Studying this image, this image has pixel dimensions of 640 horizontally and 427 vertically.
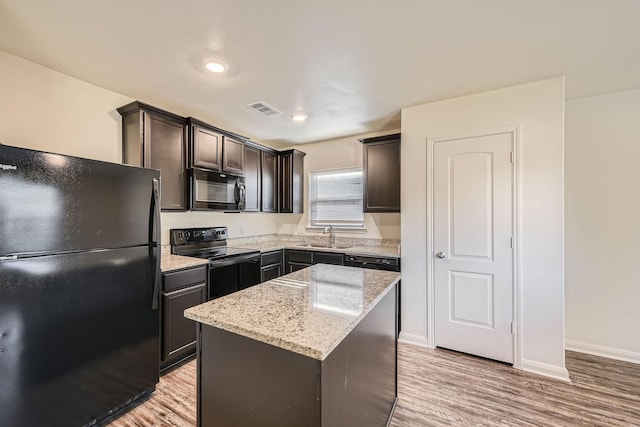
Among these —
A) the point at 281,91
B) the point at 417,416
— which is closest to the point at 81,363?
the point at 417,416

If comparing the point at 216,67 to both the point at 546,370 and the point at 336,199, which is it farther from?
the point at 546,370

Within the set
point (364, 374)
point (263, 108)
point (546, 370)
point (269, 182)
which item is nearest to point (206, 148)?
point (263, 108)

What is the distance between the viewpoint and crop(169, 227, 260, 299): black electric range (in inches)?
115

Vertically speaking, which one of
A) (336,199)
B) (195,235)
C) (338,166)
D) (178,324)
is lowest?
(178,324)

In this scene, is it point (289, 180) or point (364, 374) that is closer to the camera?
point (364, 374)

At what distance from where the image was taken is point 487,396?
2061 millimetres

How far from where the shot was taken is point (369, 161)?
3.39 meters

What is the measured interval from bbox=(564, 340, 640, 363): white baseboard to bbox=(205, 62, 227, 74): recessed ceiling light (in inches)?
165

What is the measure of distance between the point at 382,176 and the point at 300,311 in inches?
96.0

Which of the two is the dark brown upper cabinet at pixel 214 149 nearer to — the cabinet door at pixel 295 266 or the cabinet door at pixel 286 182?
the cabinet door at pixel 286 182

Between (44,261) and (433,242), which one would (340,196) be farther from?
(44,261)

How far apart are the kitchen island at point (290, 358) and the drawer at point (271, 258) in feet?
6.34

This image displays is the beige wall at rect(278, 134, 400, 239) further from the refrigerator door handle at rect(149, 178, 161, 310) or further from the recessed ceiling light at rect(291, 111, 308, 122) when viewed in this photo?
the refrigerator door handle at rect(149, 178, 161, 310)

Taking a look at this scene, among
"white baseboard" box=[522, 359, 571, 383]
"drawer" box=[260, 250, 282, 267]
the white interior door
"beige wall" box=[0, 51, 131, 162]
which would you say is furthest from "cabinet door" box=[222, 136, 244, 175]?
"white baseboard" box=[522, 359, 571, 383]
